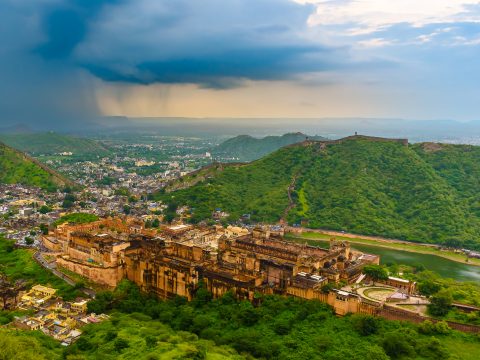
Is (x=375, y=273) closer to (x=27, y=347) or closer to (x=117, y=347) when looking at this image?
(x=117, y=347)

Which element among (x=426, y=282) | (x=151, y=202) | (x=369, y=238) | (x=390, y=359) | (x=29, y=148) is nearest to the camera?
(x=390, y=359)

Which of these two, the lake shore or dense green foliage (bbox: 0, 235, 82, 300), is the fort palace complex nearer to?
dense green foliage (bbox: 0, 235, 82, 300)

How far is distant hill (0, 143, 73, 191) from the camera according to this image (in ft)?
310

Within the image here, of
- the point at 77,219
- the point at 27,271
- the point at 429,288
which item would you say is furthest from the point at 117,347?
the point at 77,219

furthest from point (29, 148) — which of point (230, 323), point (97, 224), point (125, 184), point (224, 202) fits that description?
point (230, 323)

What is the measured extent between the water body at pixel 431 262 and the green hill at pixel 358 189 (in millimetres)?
5112

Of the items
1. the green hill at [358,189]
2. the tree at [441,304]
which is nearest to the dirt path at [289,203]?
the green hill at [358,189]

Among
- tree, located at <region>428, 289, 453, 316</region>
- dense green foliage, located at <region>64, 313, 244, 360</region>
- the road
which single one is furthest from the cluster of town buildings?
tree, located at <region>428, 289, 453, 316</region>

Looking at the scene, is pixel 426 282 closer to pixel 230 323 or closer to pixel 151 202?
pixel 230 323

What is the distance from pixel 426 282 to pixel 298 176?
57.4 metres

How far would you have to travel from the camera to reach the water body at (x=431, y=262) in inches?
2042

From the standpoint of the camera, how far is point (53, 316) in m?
33.2

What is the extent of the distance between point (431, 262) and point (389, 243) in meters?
8.59

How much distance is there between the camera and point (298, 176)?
9144 centimetres
